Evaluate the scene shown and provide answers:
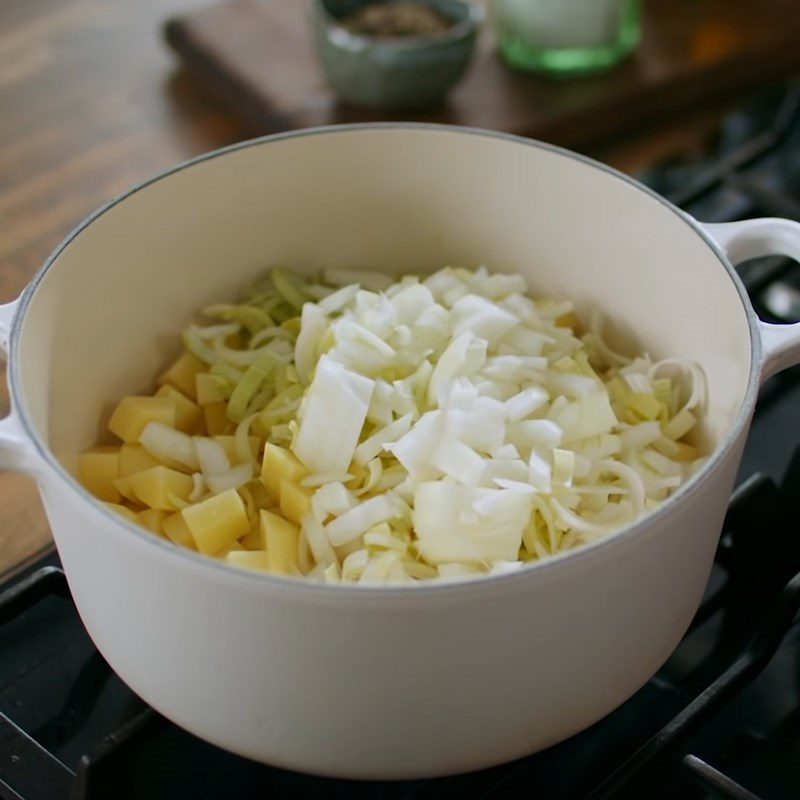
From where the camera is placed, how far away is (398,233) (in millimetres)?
994

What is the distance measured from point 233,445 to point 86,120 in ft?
2.26

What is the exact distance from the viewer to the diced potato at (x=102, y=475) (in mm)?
830

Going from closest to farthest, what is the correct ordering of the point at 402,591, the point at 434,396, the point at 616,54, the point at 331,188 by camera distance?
the point at 402,591
the point at 434,396
the point at 331,188
the point at 616,54

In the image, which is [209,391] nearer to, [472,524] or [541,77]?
[472,524]

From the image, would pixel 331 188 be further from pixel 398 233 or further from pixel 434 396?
pixel 434 396

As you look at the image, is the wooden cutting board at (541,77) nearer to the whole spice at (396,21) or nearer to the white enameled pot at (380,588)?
the whole spice at (396,21)

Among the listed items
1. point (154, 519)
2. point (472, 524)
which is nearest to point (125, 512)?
point (154, 519)

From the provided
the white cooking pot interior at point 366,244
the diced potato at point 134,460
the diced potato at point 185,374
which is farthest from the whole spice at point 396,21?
the diced potato at point 134,460

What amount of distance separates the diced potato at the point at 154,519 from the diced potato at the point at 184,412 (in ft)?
0.34

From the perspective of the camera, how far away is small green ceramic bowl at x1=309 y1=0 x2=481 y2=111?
1.27 metres

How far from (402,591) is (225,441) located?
13.5 inches

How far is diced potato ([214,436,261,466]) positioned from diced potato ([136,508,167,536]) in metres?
0.07

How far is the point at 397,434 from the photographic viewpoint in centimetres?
80

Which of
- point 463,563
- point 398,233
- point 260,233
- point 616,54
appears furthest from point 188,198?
point 616,54
